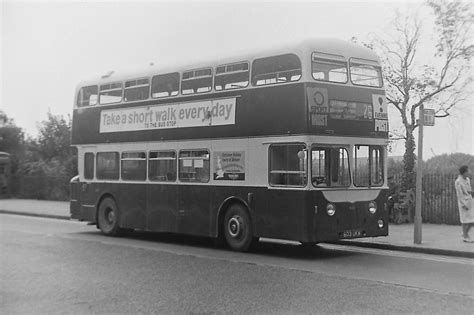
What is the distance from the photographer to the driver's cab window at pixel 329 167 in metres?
11.2

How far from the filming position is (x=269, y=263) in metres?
10.8

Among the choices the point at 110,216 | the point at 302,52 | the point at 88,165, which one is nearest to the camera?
the point at 302,52

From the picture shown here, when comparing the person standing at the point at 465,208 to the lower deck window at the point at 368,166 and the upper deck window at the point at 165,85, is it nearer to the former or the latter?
the lower deck window at the point at 368,166

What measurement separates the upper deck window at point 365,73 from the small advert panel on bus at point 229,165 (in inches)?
107

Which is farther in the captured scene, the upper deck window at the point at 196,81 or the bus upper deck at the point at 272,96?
the upper deck window at the point at 196,81

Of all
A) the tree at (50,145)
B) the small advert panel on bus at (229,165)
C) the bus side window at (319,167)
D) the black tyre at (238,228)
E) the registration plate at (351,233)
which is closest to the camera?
the bus side window at (319,167)

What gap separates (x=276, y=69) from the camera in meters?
11.7

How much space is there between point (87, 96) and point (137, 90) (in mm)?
2378

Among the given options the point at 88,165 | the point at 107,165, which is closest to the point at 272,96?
the point at 107,165

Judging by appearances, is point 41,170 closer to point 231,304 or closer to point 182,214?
point 182,214

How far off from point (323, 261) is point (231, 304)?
403 cm

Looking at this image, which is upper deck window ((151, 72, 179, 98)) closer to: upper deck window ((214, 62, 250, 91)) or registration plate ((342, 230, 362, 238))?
upper deck window ((214, 62, 250, 91))

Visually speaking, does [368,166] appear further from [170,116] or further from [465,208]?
[170,116]

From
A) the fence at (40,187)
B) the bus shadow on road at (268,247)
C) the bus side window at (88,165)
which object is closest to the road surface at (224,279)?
the bus shadow on road at (268,247)
